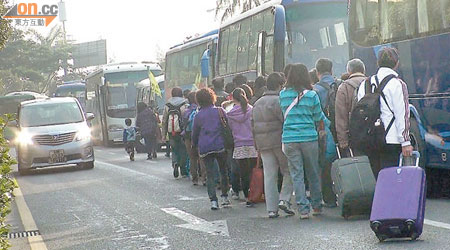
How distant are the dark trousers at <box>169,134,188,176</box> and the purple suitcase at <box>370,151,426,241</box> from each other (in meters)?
10.0

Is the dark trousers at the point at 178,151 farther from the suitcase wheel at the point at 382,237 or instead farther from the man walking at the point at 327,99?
the suitcase wheel at the point at 382,237

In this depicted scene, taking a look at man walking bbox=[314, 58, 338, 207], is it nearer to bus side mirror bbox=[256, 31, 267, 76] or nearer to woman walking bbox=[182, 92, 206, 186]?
woman walking bbox=[182, 92, 206, 186]

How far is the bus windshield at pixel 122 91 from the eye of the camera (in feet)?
138

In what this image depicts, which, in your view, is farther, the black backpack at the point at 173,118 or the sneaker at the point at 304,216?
the black backpack at the point at 173,118

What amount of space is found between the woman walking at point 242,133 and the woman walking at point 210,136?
0.27 meters

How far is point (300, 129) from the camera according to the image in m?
11.6

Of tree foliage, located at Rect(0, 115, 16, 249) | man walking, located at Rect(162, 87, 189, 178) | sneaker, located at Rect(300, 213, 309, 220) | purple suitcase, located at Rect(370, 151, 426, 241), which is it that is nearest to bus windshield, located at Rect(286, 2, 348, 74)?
man walking, located at Rect(162, 87, 189, 178)

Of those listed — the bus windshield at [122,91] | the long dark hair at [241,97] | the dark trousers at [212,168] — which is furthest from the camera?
the bus windshield at [122,91]

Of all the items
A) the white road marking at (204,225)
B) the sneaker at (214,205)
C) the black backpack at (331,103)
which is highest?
the black backpack at (331,103)

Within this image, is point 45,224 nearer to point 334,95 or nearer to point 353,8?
point 334,95

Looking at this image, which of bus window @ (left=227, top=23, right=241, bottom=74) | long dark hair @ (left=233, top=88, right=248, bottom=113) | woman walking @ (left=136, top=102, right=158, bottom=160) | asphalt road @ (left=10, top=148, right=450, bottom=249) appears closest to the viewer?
asphalt road @ (left=10, top=148, right=450, bottom=249)

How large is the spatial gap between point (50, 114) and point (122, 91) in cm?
1665

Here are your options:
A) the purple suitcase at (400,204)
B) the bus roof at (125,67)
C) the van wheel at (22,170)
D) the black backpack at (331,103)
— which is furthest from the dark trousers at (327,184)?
the bus roof at (125,67)

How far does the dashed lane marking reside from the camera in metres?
11.5
